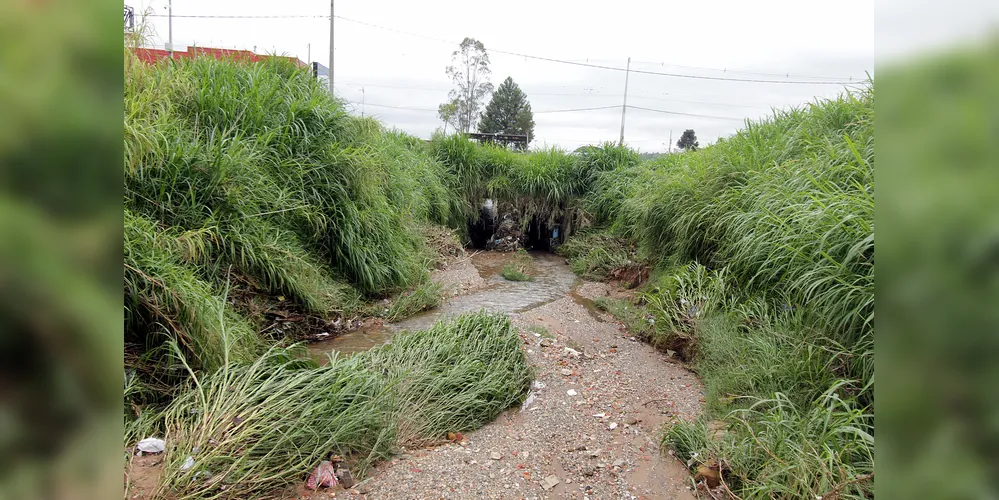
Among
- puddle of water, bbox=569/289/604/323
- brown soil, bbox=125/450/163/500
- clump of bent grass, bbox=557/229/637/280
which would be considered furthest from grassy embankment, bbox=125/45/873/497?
clump of bent grass, bbox=557/229/637/280

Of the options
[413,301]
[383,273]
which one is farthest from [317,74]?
[413,301]

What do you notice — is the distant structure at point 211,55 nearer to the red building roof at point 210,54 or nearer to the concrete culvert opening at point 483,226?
the red building roof at point 210,54

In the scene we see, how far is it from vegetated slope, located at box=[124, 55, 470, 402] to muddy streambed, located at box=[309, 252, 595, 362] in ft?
1.35

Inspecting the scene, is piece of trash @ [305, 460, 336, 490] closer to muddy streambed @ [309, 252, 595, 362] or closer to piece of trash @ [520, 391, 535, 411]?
piece of trash @ [520, 391, 535, 411]

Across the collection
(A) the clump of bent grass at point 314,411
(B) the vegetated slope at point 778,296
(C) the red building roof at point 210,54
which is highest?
(C) the red building roof at point 210,54

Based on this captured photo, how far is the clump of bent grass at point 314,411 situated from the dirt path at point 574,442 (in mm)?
167

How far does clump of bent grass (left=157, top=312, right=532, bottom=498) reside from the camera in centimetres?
212

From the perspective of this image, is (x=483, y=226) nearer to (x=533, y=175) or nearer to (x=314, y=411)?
(x=533, y=175)

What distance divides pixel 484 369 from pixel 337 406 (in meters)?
1.25

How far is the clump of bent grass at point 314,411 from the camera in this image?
212cm

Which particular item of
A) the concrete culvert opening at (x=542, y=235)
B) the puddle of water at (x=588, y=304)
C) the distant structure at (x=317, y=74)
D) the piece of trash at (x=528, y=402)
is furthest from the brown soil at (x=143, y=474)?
the concrete culvert opening at (x=542, y=235)

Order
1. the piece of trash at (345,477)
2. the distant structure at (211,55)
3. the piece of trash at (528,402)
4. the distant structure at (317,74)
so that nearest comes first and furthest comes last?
the piece of trash at (345,477) → the piece of trash at (528,402) → the distant structure at (211,55) → the distant structure at (317,74)

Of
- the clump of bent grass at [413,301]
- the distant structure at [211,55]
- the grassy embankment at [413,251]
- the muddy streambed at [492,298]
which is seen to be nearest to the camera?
the grassy embankment at [413,251]

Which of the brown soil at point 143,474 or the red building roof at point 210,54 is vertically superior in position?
the red building roof at point 210,54
